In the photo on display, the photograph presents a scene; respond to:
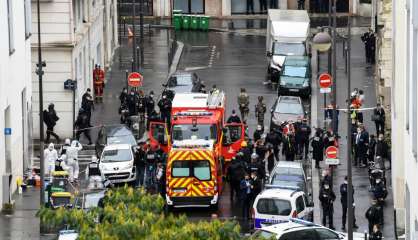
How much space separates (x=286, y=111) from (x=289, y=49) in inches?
554

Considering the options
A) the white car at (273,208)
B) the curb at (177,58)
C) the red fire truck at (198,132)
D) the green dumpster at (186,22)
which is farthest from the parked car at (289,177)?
the green dumpster at (186,22)

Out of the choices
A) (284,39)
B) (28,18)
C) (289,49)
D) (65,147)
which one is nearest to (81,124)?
(65,147)

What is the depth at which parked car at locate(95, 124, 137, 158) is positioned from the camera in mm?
60125

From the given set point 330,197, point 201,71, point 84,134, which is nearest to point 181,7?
point 201,71

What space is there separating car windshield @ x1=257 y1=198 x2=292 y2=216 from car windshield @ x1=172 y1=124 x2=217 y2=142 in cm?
840

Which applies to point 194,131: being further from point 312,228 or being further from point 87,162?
point 312,228

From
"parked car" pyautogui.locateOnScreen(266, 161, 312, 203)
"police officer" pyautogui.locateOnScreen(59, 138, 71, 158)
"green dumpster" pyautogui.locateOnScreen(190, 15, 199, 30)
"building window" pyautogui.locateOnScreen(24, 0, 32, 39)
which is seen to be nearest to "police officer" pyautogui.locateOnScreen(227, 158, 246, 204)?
"parked car" pyautogui.locateOnScreen(266, 161, 312, 203)

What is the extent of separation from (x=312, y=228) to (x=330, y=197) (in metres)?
6.00

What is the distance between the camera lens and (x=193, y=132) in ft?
188

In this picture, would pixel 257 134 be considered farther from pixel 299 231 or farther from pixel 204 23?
pixel 204 23

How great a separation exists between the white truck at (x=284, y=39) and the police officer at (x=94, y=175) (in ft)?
69.1

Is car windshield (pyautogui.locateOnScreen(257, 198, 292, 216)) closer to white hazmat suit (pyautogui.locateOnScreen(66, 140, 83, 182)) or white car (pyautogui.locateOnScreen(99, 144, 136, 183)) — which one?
white car (pyautogui.locateOnScreen(99, 144, 136, 183))

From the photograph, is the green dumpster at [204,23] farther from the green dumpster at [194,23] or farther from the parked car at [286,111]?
the parked car at [286,111]

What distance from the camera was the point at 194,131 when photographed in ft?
188
